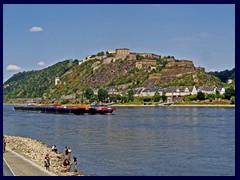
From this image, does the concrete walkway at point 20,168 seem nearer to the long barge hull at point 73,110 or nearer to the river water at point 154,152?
the river water at point 154,152

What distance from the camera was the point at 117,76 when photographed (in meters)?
158

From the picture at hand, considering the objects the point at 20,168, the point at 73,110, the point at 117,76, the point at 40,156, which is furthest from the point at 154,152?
the point at 117,76

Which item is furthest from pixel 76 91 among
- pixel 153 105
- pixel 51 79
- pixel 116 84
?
pixel 153 105

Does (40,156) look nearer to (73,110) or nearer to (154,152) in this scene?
(154,152)

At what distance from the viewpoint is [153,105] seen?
108m

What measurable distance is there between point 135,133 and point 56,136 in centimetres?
606

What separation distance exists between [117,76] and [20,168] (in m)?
142

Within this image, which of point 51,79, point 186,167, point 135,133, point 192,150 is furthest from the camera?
point 51,79

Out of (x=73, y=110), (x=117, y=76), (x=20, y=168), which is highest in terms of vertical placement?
(x=117, y=76)

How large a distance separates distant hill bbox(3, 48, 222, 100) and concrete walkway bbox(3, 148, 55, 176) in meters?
109

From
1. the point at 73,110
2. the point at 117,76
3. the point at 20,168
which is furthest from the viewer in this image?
the point at 117,76

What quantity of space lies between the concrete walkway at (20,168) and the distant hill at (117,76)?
109286 millimetres

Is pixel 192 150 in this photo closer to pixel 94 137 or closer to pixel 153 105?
pixel 94 137

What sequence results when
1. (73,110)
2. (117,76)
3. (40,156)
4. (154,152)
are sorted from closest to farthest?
(40,156) → (154,152) → (73,110) → (117,76)
